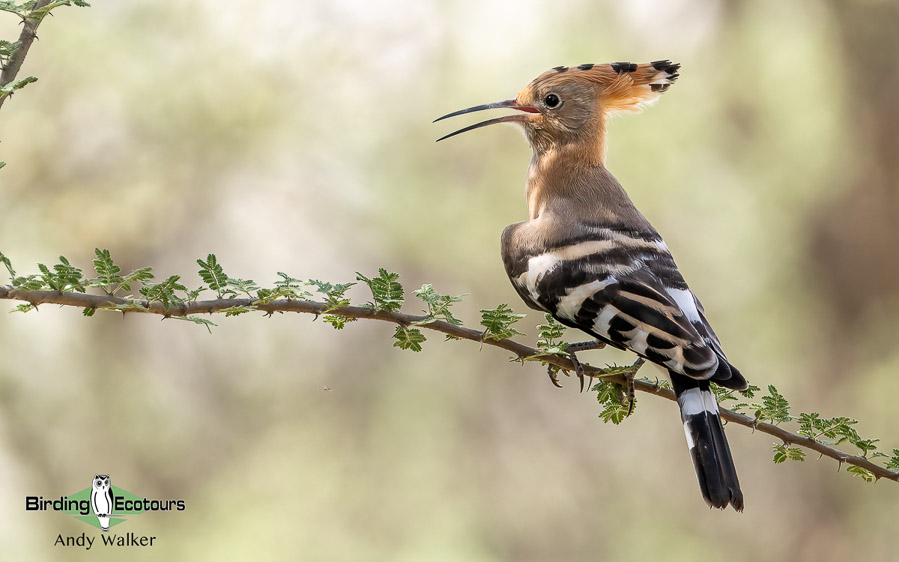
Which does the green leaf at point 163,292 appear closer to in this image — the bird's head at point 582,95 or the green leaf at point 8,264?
the green leaf at point 8,264

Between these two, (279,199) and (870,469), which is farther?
(279,199)

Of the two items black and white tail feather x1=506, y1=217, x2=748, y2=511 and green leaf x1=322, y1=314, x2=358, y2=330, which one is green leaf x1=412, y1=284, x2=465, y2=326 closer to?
green leaf x1=322, y1=314, x2=358, y2=330

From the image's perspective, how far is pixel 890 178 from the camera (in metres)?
3.81

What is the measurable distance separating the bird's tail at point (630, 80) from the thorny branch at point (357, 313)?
2.51 ft

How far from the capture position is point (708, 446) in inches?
50.0

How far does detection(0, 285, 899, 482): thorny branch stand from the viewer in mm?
833

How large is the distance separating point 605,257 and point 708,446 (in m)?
0.42

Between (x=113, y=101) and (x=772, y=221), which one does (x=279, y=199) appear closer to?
(x=113, y=101)

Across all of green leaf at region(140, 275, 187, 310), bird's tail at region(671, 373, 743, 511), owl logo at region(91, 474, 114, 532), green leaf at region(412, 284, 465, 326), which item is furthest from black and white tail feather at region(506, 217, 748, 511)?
owl logo at region(91, 474, 114, 532)

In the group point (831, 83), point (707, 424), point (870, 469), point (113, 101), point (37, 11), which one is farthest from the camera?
point (831, 83)

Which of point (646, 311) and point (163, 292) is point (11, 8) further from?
point (646, 311)

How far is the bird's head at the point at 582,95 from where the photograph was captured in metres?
1.85

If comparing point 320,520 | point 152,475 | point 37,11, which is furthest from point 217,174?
point 37,11

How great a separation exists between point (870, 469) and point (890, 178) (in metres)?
3.03
